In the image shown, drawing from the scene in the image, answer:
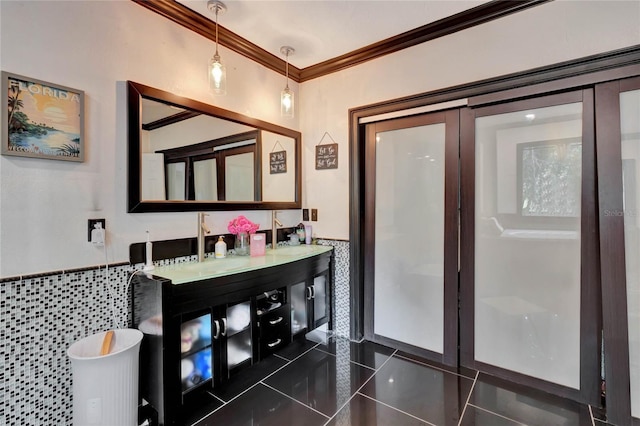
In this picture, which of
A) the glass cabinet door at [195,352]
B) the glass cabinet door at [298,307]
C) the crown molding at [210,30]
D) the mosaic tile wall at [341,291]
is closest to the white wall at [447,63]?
the mosaic tile wall at [341,291]

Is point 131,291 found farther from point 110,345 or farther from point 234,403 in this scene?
point 234,403

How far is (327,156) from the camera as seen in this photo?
2951mm

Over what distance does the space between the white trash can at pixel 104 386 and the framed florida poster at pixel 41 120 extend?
1019mm

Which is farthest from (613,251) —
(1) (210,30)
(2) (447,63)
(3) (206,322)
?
(1) (210,30)

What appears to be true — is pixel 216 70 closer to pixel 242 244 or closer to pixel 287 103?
pixel 287 103

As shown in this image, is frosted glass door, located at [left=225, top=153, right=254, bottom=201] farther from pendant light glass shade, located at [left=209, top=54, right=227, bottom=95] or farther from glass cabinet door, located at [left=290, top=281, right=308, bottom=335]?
glass cabinet door, located at [left=290, top=281, right=308, bottom=335]

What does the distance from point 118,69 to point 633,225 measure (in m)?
3.14

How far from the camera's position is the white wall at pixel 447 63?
1.81 m

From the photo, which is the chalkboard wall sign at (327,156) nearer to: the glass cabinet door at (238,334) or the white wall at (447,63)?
the white wall at (447,63)

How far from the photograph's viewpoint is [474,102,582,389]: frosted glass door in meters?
1.95

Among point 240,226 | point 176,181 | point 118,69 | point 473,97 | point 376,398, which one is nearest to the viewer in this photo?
point 118,69

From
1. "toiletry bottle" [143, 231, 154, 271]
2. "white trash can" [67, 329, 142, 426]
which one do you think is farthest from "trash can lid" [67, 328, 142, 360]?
"toiletry bottle" [143, 231, 154, 271]

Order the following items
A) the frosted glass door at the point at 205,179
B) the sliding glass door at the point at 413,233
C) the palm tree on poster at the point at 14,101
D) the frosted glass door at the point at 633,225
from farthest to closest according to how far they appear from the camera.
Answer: the sliding glass door at the point at 413,233, the frosted glass door at the point at 205,179, the frosted glass door at the point at 633,225, the palm tree on poster at the point at 14,101

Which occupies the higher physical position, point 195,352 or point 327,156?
point 327,156
